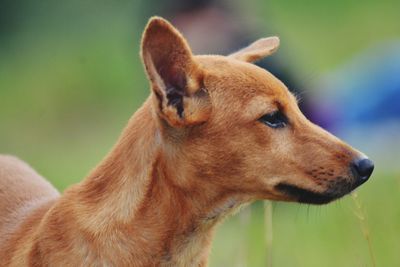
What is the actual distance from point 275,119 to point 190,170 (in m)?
0.49

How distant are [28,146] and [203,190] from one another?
23.7ft

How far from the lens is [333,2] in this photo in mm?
16094

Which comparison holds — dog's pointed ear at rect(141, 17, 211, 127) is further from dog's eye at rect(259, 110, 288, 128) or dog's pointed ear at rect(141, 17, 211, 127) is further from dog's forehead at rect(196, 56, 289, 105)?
dog's eye at rect(259, 110, 288, 128)

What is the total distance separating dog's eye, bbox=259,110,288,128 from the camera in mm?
5969

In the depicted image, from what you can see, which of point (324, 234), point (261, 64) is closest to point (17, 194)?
point (324, 234)

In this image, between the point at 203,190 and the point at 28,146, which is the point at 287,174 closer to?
the point at 203,190

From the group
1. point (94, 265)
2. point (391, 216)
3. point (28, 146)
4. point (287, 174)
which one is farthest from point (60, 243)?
point (28, 146)

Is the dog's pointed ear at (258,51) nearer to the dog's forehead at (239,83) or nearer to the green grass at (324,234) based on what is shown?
the dog's forehead at (239,83)

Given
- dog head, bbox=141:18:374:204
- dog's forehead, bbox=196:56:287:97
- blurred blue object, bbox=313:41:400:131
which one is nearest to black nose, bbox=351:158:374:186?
dog head, bbox=141:18:374:204

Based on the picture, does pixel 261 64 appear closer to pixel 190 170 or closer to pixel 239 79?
pixel 239 79

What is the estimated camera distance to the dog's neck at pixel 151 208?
19.4ft

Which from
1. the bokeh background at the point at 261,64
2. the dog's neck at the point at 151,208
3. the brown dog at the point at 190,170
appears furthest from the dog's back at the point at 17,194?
the bokeh background at the point at 261,64

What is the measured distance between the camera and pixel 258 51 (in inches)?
263

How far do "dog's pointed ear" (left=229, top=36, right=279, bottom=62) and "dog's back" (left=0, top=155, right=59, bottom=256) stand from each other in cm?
129
